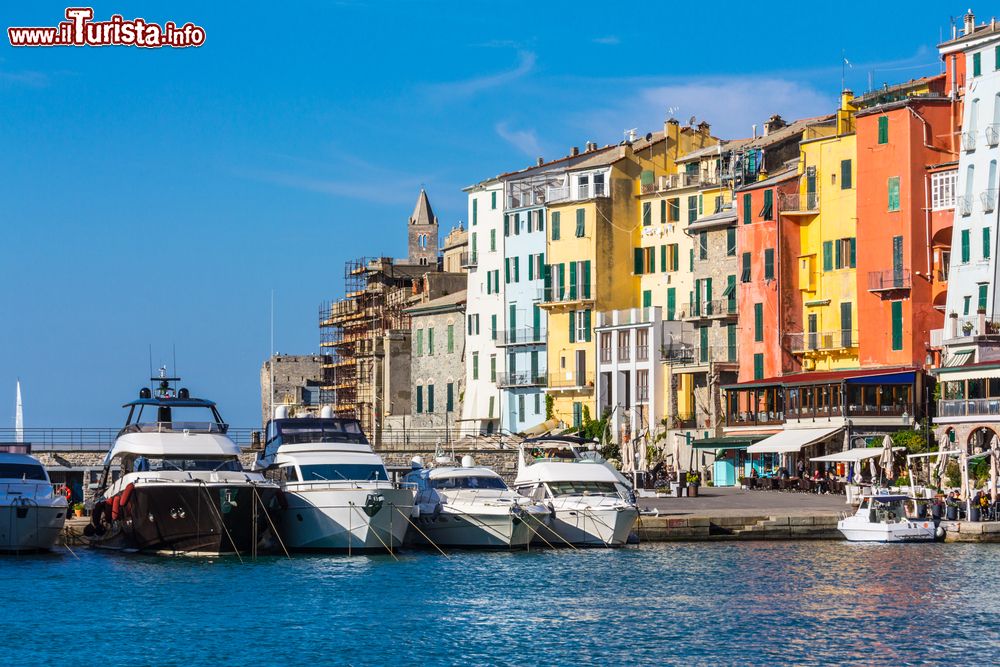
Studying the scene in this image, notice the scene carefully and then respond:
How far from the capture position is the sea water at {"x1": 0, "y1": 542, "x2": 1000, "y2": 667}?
39.8m

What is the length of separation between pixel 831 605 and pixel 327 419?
821 inches

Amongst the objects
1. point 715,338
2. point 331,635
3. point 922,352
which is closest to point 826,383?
point 922,352

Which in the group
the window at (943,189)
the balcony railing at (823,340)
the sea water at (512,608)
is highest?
the window at (943,189)

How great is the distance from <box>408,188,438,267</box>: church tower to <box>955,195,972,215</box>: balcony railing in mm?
67570

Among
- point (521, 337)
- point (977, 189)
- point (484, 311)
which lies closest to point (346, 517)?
point (977, 189)

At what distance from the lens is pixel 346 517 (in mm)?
56562

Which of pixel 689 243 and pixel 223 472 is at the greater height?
pixel 689 243

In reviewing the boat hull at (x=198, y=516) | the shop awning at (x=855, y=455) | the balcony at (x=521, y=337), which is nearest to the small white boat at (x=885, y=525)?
the shop awning at (x=855, y=455)

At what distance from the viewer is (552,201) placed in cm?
10369

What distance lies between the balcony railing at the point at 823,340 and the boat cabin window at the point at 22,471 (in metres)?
41.1

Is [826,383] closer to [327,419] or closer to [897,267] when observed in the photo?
[897,267]

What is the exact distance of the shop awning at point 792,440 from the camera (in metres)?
81.9

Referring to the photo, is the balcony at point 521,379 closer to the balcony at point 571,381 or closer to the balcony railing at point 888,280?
the balcony at point 571,381

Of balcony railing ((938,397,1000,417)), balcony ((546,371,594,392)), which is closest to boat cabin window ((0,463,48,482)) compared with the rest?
balcony railing ((938,397,1000,417))
